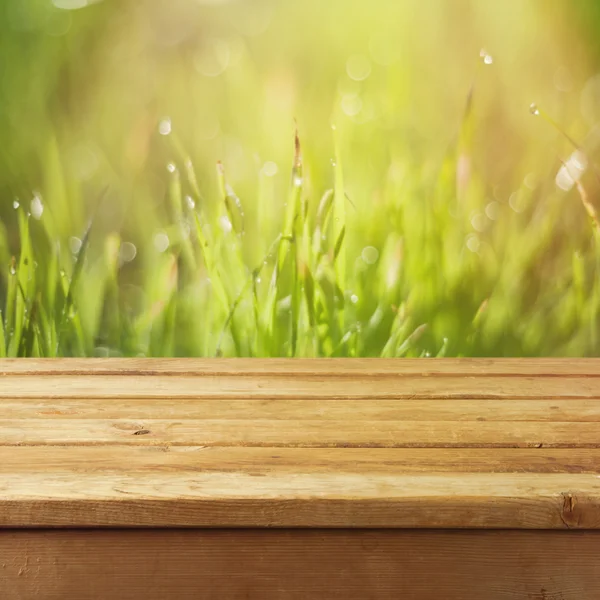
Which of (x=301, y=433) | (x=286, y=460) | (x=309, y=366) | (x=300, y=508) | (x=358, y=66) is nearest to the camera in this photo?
(x=300, y=508)

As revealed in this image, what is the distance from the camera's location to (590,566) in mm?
740

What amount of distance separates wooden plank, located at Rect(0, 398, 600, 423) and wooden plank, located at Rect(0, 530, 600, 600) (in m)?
0.27

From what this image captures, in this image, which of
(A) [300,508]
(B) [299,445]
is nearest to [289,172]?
(B) [299,445]

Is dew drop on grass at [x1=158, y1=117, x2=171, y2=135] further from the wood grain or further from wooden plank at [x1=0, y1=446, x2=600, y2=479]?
wooden plank at [x1=0, y1=446, x2=600, y2=479]

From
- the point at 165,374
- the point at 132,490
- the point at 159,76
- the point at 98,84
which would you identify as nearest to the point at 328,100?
the point at 159,76

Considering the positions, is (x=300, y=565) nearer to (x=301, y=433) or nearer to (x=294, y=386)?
(x=301, y=433)

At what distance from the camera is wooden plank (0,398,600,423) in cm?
100

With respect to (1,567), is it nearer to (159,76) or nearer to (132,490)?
(132,490)

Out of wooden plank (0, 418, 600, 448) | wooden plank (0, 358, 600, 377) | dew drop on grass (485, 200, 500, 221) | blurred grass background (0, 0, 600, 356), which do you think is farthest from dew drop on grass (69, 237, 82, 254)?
dew drop on grass (485, 200, 500, 221)

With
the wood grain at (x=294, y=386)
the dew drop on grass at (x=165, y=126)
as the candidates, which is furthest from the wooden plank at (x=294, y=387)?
the dew drop on grass at (x=165, y=126)

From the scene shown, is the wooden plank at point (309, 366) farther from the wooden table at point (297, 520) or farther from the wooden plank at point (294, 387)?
the wooden table at point (297, 520)

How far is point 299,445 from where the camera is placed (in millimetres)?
880

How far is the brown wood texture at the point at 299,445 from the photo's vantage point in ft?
2.36

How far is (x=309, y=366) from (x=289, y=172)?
46cm
